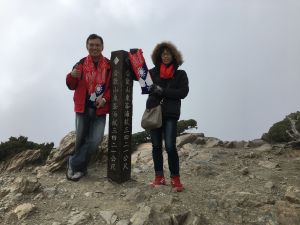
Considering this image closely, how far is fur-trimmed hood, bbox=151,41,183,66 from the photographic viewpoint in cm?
711

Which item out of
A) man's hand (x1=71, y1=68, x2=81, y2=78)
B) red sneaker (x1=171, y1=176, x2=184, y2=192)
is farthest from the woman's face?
red sneaker (x1=171, y1=176, x2=184, y2=192)

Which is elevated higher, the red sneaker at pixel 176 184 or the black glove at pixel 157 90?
the black glove at pixel 157 90

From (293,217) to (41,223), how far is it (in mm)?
4658

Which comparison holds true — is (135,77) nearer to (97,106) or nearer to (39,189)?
(97,106)

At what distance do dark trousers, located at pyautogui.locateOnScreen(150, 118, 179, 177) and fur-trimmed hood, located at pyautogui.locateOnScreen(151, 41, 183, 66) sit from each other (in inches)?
47.4

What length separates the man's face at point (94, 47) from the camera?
24.9 ft

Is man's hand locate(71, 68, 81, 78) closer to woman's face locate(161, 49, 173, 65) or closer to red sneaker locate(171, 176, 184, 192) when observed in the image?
woman's face locate(161, 49, 173, 65)

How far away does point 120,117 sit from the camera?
7.81 meters

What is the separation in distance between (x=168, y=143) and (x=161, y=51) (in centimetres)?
187

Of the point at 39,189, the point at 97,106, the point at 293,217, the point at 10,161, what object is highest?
the point at 97,106

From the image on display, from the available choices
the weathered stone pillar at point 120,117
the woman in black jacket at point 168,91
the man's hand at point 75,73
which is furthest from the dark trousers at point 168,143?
the man's hand at point 75,73

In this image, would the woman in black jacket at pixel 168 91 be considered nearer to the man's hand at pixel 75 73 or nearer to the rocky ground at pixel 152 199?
the rocky ground at pixel 152 199

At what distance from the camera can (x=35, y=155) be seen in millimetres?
11117

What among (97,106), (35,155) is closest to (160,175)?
(97,106)
